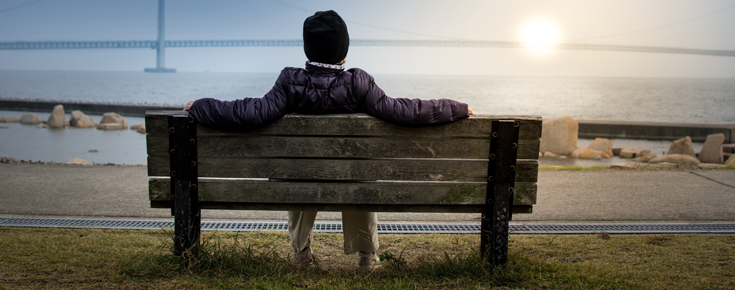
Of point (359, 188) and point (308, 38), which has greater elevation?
point (308, 38)

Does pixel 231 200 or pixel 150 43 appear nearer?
Answer: pixel 231 200

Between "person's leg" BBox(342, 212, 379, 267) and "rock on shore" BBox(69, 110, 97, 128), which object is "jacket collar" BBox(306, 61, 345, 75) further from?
"rock on shore" BBox(69, 110, 97, 128)

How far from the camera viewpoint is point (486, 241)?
2.47 m

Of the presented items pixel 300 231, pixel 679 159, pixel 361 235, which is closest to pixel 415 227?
pixel 361 235

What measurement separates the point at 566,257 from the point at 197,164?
210 cm

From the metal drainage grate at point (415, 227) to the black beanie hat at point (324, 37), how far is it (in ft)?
5.21

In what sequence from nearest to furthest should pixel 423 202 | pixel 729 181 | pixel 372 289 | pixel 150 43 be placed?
pixel 372 289
pixel 423 202
pixel 729 181
pixel 150 43

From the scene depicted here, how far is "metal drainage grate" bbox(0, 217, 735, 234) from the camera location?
3.61 meters

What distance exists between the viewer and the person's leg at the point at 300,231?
8.80 ft

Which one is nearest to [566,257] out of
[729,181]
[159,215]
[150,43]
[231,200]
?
[231,200]

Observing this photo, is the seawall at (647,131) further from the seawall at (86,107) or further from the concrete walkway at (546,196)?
the seawall at (86,107)

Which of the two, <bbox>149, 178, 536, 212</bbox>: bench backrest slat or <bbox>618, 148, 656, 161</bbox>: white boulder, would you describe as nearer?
<bbox>149, 178, 536, 212</bbox>: bench backrest slat

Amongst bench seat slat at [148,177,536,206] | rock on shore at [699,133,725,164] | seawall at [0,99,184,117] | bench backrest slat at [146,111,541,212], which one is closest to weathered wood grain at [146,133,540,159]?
bench backrest slat at [146,111,541,212]

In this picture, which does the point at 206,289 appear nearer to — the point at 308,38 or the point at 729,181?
the point at 308,38
